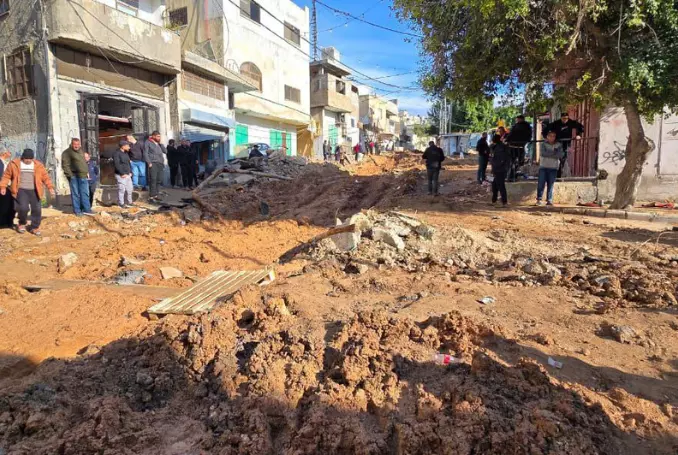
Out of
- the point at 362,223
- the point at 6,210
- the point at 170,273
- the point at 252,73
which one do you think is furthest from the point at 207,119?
the point at 362,223

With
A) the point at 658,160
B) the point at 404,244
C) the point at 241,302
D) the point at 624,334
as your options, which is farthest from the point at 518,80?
the point at 241,302

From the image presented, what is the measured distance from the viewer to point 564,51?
25.1 feet

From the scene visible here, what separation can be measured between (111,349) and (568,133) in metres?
9.51

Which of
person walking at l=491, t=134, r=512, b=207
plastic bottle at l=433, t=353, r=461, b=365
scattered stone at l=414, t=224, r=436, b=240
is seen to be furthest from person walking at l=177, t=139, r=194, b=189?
plastic bottle at l=433, t=353, r=461, b=365

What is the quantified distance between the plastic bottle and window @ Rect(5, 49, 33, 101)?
1398 cm

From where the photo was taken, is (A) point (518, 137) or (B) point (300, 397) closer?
(B) point (300, 397)

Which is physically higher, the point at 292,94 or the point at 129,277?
the point at 292,94

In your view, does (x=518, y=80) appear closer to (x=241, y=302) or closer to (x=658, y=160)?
(x=658, y=160)

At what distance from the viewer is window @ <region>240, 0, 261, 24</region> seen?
22.2 metres

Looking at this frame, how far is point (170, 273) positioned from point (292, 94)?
22.8m

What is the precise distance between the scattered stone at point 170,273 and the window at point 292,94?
72.2ft

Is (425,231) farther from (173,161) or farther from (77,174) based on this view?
(173,161)

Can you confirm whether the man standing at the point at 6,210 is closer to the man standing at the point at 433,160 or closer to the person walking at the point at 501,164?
the man standing at the point at 433,160

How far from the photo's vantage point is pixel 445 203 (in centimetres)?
985
